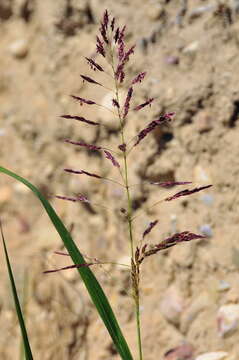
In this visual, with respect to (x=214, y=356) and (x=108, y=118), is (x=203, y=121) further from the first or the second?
(x=214, y=356)

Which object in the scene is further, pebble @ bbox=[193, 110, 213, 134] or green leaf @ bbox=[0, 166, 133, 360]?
pebble @ bbox=[193, 110, 213, 134]

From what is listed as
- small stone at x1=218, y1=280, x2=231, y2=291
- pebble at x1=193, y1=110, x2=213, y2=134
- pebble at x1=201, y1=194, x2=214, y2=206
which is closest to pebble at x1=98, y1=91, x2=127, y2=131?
pebble at x1=193, y1=110, x2=213, y2=134

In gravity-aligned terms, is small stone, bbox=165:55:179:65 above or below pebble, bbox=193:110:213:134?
→ above

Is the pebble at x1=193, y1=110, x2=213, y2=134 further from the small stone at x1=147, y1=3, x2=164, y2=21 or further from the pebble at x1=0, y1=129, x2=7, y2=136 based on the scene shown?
the pebble at x1=0, y1=129, x2=7, y2=136

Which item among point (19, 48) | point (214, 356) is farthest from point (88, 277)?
point (19, 48)

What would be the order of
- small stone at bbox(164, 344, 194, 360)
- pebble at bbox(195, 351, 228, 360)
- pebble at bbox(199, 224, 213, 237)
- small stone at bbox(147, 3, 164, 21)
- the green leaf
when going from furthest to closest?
1. small stone at bbox(147, 3, 164, 21)
2. pebble at bbox(199, 224, 213, 237)
3. small stone at bbox(164, 344, 194, 360)
4. pebble at bbox(195, 351, 228, 360)
5. the green leaf
